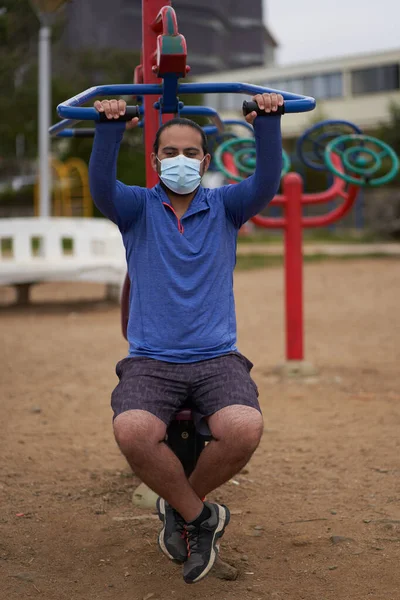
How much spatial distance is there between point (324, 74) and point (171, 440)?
125ft

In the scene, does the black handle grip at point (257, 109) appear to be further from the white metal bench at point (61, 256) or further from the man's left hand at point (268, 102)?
the white metal bench at point (61, 256)

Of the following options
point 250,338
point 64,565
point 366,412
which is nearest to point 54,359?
point 250,338

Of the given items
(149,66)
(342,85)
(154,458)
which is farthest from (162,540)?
(342,85)

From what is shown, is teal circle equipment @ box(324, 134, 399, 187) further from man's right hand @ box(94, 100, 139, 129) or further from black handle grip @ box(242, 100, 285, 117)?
man's right hand @ box(94, 100, 139, 129)

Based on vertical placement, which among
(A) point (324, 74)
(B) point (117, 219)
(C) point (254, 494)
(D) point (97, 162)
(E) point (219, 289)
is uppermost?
(A) point (324, 74)

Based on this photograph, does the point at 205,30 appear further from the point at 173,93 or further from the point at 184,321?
the point at 184,321

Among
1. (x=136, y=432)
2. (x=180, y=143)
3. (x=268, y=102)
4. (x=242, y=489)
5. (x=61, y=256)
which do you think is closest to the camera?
(x=136, y=432)

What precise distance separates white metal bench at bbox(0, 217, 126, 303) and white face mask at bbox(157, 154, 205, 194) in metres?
5.80

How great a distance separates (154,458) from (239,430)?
A: 249mm

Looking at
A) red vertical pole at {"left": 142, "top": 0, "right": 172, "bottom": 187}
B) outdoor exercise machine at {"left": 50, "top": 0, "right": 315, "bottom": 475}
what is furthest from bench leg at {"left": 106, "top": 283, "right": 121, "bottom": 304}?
outdoor exercise machine at {"left": 50, "top": 0, "right": 315, "bottom": 475}

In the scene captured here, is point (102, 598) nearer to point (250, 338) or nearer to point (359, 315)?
point (250, 338)

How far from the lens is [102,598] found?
2293 mm

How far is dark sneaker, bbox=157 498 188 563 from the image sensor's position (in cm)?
A: 233

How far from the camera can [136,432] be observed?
2250 mm
